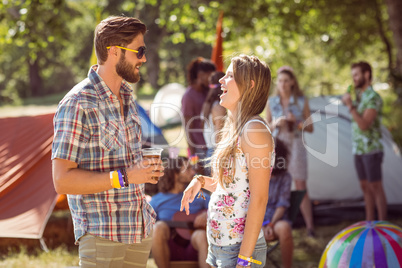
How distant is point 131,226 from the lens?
228 centimetres

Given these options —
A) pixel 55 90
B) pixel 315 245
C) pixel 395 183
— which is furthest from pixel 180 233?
pixel 55 90

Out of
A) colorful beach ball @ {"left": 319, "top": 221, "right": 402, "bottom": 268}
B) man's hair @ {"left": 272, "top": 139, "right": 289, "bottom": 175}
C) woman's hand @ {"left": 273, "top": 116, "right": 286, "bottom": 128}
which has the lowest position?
colorful beach ball @ {"left": 319, "top": 221, "right": 402, "bottom": 268}

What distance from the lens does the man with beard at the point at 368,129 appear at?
201 inches

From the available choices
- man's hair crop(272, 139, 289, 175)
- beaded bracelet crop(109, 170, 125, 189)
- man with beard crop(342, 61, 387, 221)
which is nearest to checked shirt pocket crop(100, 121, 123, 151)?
beaded bracelet crop(109, 170, 125, 189)

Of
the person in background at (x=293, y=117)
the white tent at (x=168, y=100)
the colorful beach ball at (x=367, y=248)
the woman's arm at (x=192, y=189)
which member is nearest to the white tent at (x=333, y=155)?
the person in background at (x=293, y=117)

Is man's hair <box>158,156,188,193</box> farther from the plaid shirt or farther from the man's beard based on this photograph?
the man's beard

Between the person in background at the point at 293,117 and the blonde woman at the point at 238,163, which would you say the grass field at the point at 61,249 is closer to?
the person in background at the point at 293,117

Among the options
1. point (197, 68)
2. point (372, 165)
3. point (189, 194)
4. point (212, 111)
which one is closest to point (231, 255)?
point (189, 194)

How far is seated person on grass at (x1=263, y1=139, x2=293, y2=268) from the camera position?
413 cm

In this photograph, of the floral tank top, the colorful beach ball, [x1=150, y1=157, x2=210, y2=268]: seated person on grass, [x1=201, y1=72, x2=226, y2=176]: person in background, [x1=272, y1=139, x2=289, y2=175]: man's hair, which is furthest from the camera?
[x1=272, y1=139, x2=289, y2=175]: man's hair

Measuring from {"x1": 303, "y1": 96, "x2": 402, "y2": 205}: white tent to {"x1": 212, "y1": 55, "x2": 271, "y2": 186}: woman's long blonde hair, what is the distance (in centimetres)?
453

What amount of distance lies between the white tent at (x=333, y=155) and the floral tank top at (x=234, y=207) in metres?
4.59

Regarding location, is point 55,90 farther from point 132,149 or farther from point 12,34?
point 132,149

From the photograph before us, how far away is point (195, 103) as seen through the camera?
5215 mm
